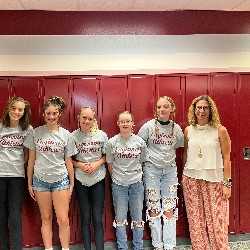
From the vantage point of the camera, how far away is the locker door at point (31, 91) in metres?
3.40

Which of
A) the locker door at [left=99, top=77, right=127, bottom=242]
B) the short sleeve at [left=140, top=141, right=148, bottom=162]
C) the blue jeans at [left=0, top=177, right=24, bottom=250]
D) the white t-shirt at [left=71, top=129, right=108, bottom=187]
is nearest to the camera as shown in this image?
the blue jeans at [left=0, top=177, right=24, bottom=250]

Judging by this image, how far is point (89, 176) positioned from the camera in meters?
3.19

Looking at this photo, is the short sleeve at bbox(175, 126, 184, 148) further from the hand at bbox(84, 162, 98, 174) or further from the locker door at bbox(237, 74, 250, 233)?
the hand at bbox(84, 162, 98, 174)

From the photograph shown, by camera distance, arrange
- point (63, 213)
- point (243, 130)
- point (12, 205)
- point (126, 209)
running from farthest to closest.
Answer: point (243, 130) < point (126, 209) < point (63, 213) < point (12, 205)

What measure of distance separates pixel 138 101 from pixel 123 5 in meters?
1.02

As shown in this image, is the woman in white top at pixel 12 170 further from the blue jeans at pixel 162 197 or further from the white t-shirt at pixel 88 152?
the blue jeans at pixel 162 197

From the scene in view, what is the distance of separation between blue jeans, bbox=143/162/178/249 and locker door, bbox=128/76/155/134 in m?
0.49

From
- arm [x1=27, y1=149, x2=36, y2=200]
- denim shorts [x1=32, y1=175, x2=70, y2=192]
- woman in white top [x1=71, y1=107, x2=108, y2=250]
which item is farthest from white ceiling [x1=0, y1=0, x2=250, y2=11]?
denim shorts [x1=32, y1=175, x2=70, y2=192]

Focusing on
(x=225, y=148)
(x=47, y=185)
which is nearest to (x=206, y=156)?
(x=225, y=148)

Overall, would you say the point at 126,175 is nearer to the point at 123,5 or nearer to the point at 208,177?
the point at 208,177

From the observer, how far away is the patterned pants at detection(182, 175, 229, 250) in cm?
310

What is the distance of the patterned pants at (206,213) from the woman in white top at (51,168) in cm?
113

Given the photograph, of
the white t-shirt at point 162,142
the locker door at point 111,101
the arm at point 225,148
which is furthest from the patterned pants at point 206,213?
the locker door at point 111,101

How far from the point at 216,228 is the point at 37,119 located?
1.99 m
